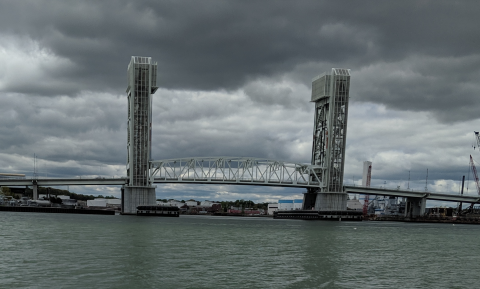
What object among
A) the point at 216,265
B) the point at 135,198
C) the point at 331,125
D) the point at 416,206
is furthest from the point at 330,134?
the point at 216,265

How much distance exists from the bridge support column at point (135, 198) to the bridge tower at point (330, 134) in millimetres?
53896

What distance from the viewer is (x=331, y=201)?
170 meters

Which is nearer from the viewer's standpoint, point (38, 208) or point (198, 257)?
point (198, 257)

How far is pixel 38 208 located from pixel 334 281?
505 ft

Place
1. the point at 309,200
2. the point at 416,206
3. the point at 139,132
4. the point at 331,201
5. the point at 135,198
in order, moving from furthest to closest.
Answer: the point at 416,206 < the point at 309,200 < the point at 331,201 < the point at 135,198 < the point at 139,132

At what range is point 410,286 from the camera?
3177 cm

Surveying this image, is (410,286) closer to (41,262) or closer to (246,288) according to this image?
(246,288)

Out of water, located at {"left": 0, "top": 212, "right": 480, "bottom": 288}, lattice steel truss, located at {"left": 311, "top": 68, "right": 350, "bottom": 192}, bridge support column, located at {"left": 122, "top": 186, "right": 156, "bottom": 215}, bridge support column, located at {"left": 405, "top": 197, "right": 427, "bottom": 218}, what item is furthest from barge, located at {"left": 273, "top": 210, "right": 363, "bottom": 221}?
water, located at {"left": 0, "top": 212, "right": 480, "bottom": 288}

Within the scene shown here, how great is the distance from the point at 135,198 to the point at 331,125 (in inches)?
2513

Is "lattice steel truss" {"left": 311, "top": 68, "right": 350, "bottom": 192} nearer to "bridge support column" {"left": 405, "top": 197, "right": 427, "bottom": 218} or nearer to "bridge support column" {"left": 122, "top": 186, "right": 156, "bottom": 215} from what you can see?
"bridge support column" {"left": 405, "top": 197, "right": 427, "bottom": 218}

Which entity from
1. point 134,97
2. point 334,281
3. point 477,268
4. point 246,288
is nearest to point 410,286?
point 334,281

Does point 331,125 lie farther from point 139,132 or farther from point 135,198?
point 135,198

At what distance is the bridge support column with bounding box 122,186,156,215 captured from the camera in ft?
521

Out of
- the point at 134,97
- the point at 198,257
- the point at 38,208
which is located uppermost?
the point at 134,97
